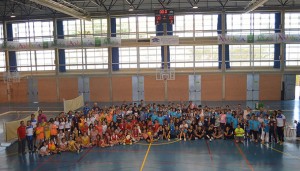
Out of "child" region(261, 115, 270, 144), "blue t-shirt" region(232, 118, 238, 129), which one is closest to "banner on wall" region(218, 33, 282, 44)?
"blue t-shirt" region(232, 118, 238, 129)

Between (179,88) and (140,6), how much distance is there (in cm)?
868

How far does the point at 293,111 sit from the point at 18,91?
25749 millimetres

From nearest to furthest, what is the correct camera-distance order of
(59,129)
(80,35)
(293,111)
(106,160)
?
1. (106,160)
2. (59,129)
3. (293,111)
4. (80,35)

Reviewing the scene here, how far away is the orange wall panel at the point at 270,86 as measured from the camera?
27.0 m

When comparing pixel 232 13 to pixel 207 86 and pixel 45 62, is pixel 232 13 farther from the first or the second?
pixel 45 62

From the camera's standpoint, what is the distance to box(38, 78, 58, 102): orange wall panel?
2939 cm

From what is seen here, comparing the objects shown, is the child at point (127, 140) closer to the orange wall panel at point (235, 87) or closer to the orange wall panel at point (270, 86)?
the orange wall panel at point (235, 87)

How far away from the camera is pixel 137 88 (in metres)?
28.3

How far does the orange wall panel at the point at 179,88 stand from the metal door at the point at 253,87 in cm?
574

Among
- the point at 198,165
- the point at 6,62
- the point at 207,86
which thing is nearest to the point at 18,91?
the point at 6,62

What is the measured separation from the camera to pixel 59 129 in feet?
50.1

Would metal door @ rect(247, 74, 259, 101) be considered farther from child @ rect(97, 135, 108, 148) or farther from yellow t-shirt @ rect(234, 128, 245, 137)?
child @ rect(97, 135, 108, 148)

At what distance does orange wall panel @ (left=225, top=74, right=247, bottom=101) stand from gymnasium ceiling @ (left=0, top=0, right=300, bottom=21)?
6.03 m

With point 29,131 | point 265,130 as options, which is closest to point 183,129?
point 265,130
